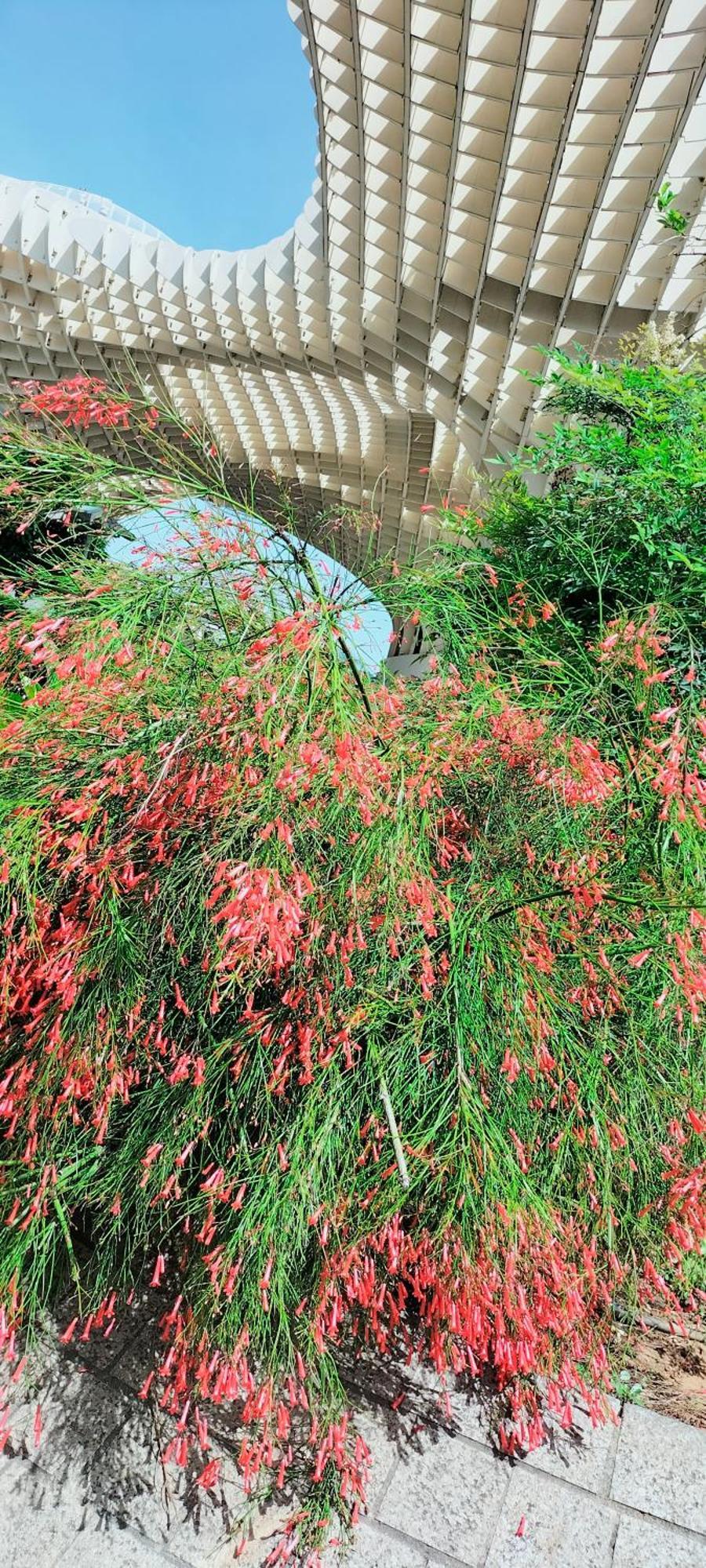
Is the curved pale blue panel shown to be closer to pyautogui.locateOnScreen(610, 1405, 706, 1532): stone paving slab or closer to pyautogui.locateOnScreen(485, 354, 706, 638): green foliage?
pyautogui.locateOnScreen(485, 354, 706, 638): green foliage

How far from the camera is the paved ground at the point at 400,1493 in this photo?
2.12m

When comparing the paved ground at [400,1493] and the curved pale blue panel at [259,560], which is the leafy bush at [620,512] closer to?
the curved pale blue panel at [259,560]

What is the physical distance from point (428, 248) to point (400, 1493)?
13989 mm

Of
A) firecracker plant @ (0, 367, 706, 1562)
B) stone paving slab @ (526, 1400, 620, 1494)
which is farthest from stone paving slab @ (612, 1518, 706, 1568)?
firecracker plant @ (0, 367, 706, 1562)

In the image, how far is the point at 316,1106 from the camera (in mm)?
2186

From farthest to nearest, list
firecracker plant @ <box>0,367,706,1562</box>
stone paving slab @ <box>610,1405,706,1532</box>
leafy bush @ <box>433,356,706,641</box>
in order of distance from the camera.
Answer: leafy bush @ <box>433,356,706,641</box> → stone paving slab @ <box>610,1405,706,1532</box> → firecracker plant @ <box>0,367,706,1562</box>

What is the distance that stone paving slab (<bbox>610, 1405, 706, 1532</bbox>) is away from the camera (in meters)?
2.27

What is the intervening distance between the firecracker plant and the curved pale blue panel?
0.10 feet

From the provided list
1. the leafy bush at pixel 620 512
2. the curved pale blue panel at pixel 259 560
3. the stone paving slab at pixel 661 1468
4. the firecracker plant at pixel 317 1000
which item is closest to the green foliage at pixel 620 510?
the leafy bush at pixel 620 512

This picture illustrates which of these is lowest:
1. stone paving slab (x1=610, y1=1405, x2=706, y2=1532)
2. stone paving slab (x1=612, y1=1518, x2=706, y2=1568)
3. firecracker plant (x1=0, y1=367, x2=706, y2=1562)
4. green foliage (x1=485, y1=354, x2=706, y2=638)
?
stone paving slab (x1=610, y1=1405, x2=706, y2=1532)

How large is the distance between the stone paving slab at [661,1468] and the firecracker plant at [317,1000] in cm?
15

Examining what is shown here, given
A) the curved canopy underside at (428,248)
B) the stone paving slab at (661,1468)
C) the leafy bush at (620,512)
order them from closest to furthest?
the stone paving slab at (661,1468) → the leafy bush at (620,512) → the curved canopy underside at (428,248)

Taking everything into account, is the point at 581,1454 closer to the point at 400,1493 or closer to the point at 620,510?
the point at 400,1493

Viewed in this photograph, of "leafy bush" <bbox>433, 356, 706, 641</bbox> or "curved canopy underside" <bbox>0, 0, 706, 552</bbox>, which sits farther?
"curved canopy underside" <bbox>0, 0, 706, 552</bbox>
